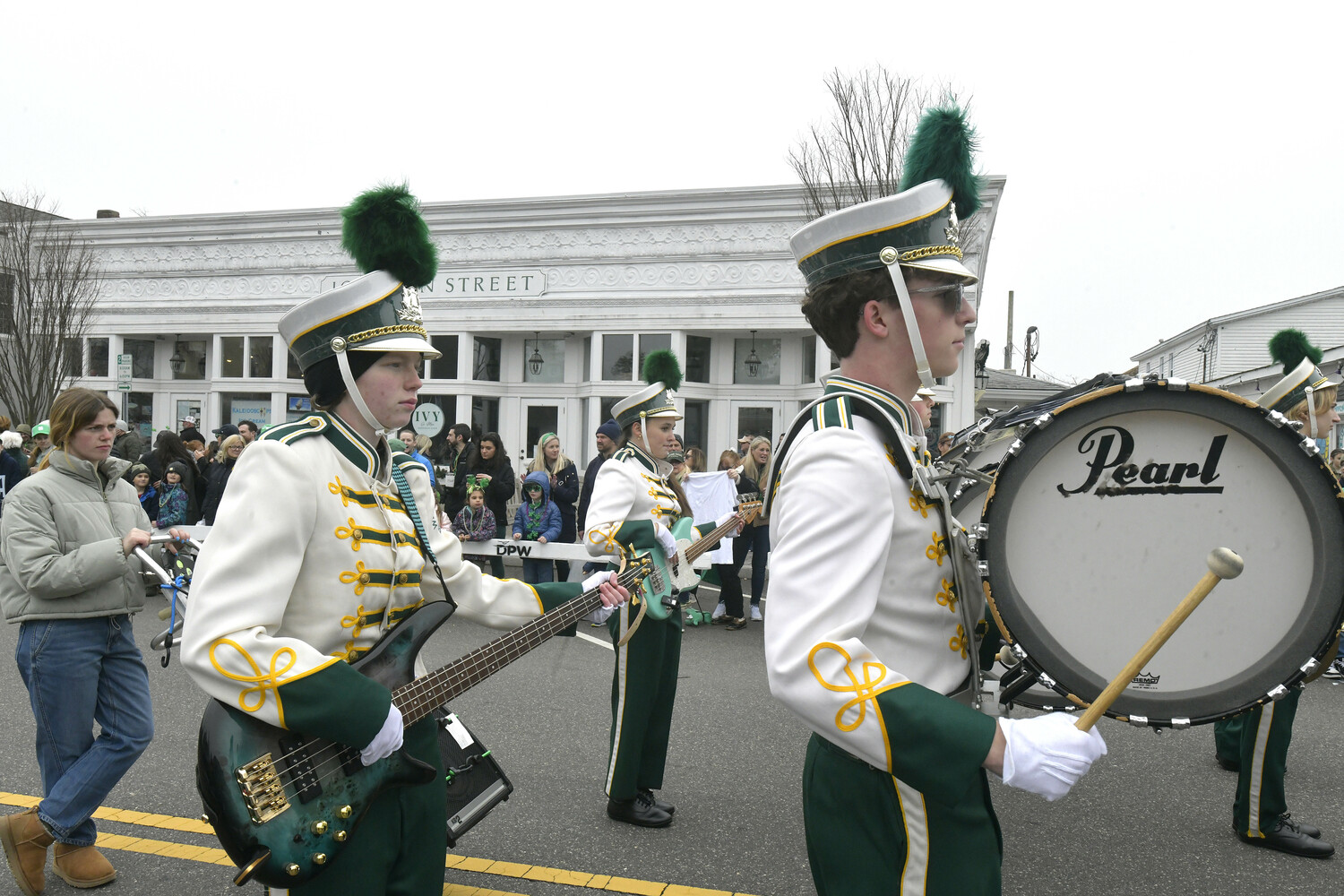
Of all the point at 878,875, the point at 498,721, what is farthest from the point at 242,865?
the point at 498,721

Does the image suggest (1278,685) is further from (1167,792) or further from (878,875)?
(1167,792)

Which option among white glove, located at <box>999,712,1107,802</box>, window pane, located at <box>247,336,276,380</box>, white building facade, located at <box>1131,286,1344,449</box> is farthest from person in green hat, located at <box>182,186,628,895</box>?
white building facade, located at <box>1131,286,1344,449</box>

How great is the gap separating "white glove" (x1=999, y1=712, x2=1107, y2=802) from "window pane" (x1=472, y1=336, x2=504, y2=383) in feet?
59.9

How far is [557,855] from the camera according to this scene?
3.99 metres

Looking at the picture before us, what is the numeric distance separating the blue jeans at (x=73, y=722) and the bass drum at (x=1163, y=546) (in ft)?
12.0

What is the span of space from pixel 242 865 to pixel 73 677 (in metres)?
2.28

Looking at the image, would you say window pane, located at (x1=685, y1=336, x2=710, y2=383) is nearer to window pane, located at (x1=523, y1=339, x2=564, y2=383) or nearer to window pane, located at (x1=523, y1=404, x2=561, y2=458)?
window pane, located at (x1=523, y1=339, x2=564, y2=383)

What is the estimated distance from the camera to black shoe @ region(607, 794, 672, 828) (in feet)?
14.1

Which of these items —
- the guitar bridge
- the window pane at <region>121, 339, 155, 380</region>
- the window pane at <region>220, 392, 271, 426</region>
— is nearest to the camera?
the guitar bridge

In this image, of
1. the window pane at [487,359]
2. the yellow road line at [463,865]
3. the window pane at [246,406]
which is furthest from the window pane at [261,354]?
the yellow road line at [463,865]

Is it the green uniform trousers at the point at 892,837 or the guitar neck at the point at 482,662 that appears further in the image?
the guitar neck at the point at 482,662

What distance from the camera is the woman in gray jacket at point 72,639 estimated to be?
11.8 feet

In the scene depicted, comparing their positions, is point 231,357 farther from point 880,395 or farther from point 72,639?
point 880,395

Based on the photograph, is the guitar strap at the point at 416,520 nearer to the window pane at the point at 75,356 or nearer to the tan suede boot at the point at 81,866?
the tan suede boot at the point at 81,866
